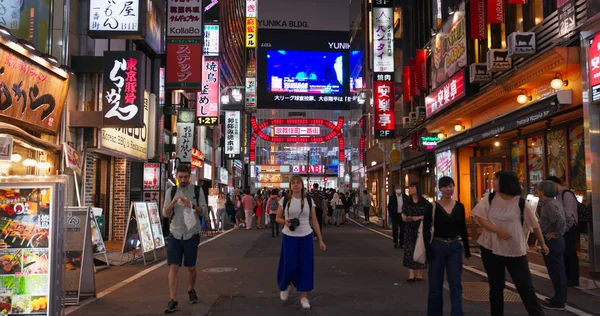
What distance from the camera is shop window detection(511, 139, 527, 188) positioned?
14.6 metres

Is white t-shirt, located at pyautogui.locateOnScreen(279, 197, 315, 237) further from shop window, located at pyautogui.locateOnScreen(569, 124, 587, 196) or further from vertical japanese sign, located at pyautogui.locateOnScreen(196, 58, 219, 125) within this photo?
vertical japanese sign, located at pyautogui.locateOnScreen(196, 58, 219, 125)

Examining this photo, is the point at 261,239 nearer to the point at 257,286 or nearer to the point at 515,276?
the point at 257,286

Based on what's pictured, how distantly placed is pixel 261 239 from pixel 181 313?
11.4 m

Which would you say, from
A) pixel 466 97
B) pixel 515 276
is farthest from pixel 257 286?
pixel 466 97

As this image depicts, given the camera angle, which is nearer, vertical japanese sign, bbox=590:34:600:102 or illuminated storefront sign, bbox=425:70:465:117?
vertical japanese sign, bbox=590:34:600:102

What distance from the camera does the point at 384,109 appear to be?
24.5 meters

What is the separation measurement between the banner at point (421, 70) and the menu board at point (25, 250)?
19138mm

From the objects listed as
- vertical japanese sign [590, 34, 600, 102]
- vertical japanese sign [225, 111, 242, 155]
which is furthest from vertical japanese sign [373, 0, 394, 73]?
vertical japanese sign [225, 111, 242, 155]

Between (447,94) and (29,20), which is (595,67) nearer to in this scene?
(447,94)

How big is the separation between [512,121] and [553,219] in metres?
5.99

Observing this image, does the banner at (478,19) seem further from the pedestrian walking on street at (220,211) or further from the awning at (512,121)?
the pedestrian walking on street at (220,211)

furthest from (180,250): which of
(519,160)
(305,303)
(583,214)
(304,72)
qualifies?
(304,72)

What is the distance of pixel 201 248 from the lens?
1509cm

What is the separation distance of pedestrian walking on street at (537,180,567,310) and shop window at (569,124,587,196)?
402 cm
